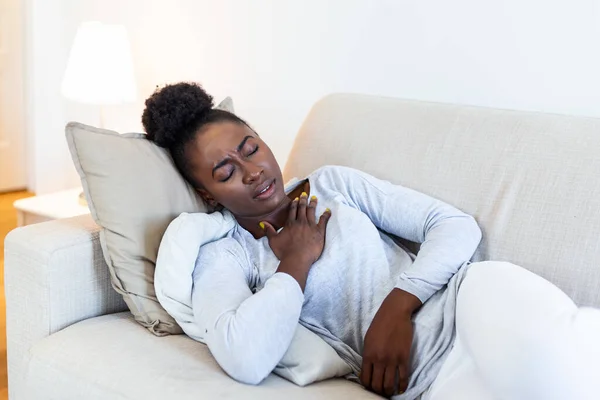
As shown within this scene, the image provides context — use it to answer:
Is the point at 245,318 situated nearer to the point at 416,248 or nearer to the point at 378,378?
the point at 378,378

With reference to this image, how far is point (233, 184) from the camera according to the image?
160 cm

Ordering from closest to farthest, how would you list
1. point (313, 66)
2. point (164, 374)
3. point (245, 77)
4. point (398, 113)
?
point (164, 374) → point (398, 113) → point (313, 66) → point (245, 77)

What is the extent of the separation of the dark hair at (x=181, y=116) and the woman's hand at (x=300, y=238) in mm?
215

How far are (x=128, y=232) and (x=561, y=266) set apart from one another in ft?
2.79

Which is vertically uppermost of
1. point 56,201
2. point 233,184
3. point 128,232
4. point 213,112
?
point 213,112

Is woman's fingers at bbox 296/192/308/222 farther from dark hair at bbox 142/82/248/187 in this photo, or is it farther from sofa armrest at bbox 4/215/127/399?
sofa armrest at bbox 4/215/127/399

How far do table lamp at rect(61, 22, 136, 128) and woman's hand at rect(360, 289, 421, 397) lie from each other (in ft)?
4.83

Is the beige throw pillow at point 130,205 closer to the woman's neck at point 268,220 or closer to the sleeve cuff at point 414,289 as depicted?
the woman's neck at point 268,220

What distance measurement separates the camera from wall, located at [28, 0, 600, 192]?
6.40ft

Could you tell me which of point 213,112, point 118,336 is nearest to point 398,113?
point 213,112

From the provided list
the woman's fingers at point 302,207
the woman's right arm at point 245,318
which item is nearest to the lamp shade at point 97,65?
the woman's fingers at point 302,207

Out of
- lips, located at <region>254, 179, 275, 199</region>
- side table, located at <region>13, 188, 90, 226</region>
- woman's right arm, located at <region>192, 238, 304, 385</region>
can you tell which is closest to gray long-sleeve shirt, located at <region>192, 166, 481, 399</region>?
A: woman's right arm, located at <region>192, 238, 304, 385</region>

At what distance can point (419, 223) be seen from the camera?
5.35 feet

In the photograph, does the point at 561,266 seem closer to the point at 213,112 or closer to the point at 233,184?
the point at 233,184
